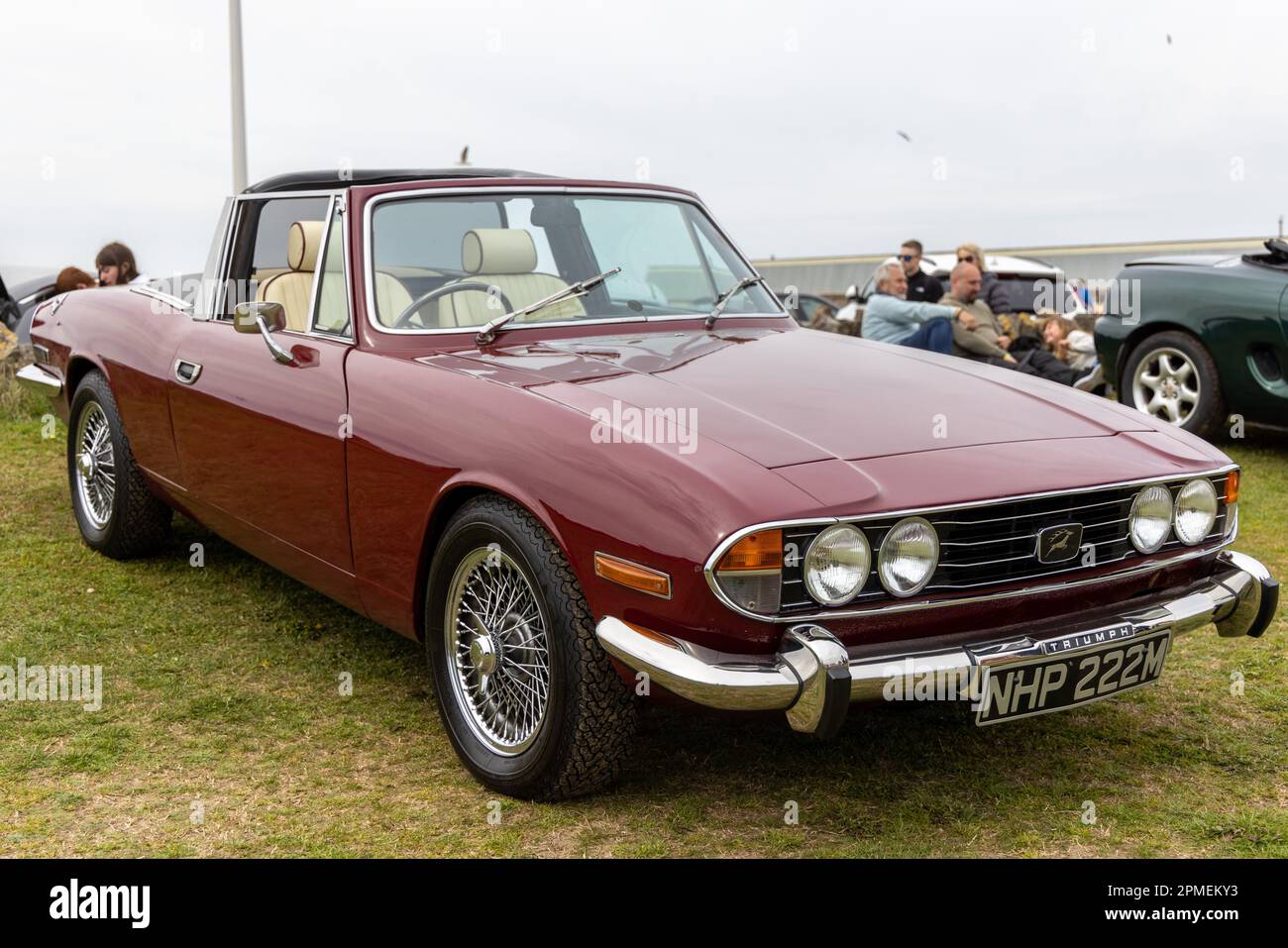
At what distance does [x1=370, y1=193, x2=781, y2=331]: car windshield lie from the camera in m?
4.17

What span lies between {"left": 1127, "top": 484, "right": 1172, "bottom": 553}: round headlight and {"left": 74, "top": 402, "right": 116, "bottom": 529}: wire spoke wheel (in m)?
4.27

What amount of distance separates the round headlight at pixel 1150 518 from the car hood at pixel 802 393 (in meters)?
0.25

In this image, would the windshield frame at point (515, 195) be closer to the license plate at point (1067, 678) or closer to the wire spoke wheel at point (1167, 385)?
the license plate at point (1067, 678)

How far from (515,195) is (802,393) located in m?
1.45

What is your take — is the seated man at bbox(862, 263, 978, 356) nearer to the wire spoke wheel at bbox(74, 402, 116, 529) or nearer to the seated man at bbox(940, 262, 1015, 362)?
the seated man at bbox(940, 262, 1015, 362)

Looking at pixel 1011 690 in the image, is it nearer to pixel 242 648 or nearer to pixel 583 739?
pixel 583 739

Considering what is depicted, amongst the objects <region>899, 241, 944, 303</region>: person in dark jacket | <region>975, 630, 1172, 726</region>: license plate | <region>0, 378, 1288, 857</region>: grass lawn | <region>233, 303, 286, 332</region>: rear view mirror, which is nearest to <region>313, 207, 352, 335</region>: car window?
<region>233, 303, 286, 332</region>: rear view mirror

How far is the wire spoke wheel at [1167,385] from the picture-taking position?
8.20 m

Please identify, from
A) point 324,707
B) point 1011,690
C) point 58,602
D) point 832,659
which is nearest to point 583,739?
point 832,659

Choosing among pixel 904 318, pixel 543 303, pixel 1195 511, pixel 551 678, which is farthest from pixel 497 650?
pixel 904 318

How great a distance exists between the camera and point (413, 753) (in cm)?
385

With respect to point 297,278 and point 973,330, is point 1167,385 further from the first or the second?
point 297,278

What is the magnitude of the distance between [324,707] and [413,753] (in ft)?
1.80

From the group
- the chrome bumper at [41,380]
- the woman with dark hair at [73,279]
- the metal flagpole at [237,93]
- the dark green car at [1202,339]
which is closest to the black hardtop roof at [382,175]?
the chrome bumper at [41,380]
